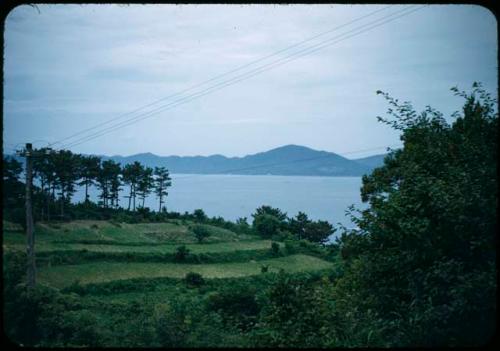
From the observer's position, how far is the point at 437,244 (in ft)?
14.3

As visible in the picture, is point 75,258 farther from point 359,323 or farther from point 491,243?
point 491,243

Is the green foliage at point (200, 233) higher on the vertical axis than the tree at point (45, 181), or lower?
lower

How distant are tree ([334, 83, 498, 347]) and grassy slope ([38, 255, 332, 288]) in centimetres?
1958

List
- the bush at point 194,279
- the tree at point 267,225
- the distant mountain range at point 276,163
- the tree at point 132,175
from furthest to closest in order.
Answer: the distant mountain range at point 276,163 < the tree at point 132,175 < the tree at point 267,225 < the bush at point 194,279

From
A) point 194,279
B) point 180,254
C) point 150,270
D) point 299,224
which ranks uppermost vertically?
point 299,224

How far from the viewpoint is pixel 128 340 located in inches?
205

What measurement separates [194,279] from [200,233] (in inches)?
439

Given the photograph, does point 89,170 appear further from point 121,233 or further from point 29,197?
point 29,197

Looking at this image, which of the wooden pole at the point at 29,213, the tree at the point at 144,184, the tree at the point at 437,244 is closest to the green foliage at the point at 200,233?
the tree at the point at 144,184

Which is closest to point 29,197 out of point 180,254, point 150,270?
point 150,270

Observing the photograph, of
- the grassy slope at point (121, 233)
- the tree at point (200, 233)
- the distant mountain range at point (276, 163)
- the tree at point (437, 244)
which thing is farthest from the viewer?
the distant mountain range at point (276, 163)

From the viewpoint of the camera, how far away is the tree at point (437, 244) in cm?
389

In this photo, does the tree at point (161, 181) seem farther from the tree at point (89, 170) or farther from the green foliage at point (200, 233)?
the green foliage at point (200, 233)

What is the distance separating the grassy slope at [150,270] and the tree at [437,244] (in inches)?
771
